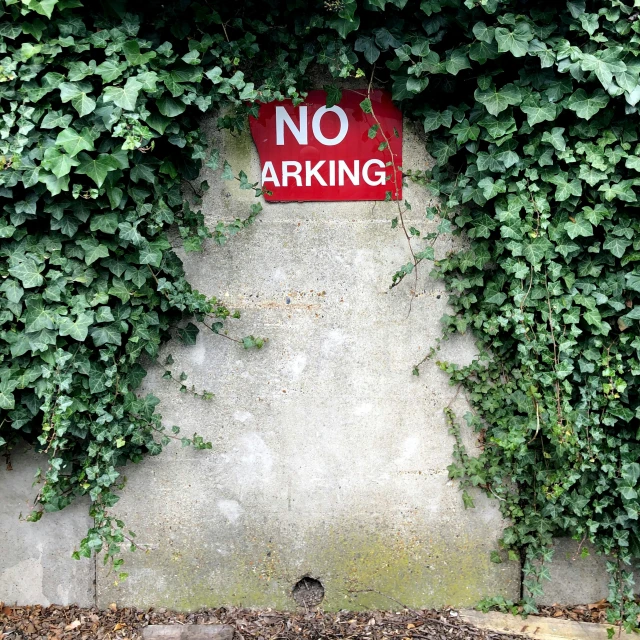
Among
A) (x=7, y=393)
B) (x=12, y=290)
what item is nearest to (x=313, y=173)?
(x=12, y=290)

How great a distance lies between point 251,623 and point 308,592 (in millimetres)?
351

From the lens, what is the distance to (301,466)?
3.38 metres

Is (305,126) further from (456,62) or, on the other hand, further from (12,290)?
(12,290)

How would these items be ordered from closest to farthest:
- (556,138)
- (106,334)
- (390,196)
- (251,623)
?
1. (556,138)
2. (106,334)
3. (390,196)
4. (251,623)

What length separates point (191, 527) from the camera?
341cm

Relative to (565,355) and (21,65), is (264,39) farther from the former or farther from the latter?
(565,355)

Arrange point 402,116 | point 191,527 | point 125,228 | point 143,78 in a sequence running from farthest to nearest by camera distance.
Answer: point 191,527, point 402,116, point 125,228, point 143,78

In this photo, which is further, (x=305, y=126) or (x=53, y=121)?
(x=305, y=126)

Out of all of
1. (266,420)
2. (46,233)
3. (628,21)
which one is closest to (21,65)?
(46,233)

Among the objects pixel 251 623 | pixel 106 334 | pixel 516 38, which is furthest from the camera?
pixel 251 623

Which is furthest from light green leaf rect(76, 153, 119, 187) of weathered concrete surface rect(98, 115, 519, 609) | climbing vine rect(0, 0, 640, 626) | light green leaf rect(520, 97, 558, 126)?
light green leaf rect(520, 97, 558, 126)

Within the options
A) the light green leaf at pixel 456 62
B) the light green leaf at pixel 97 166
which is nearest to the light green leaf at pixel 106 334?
the light green leaf at pixel 97 166

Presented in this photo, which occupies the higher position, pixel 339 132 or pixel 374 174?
pixel 339 132

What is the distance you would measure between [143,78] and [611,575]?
3.51 metres
